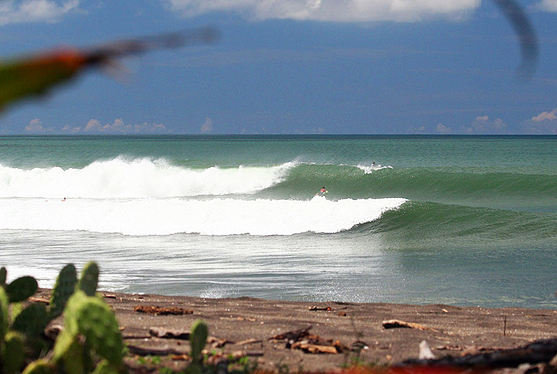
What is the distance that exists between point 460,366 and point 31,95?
2590 mm

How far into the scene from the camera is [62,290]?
3.33 meters

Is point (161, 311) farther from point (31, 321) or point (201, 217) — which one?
point (201, 217)

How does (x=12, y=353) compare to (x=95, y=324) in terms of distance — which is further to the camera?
(x=12, y=353)

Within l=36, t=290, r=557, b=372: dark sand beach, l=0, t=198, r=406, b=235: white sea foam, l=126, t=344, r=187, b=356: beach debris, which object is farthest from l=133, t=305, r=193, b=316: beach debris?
l=0, t=198, r=406, b=235: white sea foam

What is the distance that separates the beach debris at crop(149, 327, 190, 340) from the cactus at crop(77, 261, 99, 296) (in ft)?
3.14

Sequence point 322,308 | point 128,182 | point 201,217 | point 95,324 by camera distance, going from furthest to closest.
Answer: point 128,182
point 201,217
point 322,308
point 95,324

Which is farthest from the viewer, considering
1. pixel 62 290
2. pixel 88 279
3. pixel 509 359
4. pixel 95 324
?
pixel 62 290

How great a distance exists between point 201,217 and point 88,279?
13305 millimetres

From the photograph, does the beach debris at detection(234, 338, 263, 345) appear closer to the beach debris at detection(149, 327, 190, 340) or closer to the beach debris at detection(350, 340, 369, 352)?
the beach debris at detection(149, 327, 190, 340)

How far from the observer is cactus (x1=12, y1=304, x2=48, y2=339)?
3.02 m

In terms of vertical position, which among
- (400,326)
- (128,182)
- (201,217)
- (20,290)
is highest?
(128,182)

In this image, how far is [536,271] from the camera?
991cm

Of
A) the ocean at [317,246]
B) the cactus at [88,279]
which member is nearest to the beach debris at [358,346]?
the cactus at [88,279]

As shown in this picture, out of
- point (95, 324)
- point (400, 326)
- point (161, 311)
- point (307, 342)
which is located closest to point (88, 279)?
point (95, 324)
